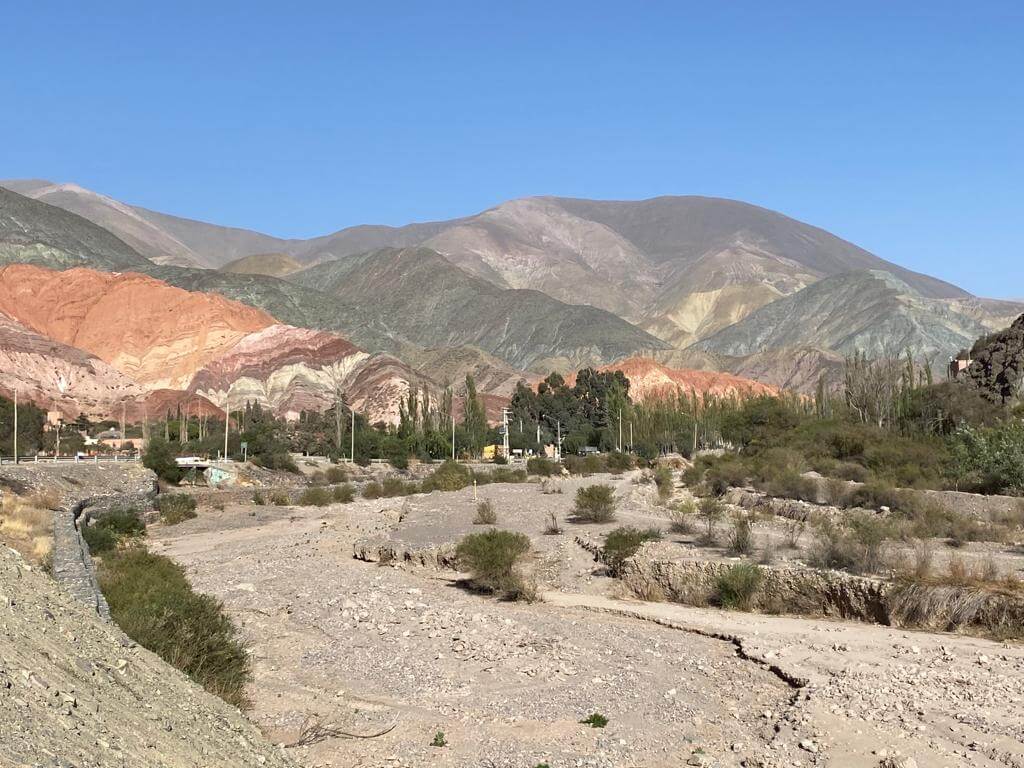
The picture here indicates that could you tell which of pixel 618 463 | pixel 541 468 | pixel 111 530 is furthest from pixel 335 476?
pixel 111 530

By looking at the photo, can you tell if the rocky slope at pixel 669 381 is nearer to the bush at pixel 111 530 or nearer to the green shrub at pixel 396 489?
the green shrub at pixel 396 489

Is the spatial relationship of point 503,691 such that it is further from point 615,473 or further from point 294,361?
point 294,361

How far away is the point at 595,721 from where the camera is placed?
12.2 meters

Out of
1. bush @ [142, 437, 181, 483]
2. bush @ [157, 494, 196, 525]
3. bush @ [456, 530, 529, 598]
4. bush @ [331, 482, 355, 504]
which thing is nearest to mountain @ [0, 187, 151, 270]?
bush @ [142, 437, 181, 483]

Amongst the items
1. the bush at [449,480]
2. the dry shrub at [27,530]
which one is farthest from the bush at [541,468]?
the dry shrub at [27,530]

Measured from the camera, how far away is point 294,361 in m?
122

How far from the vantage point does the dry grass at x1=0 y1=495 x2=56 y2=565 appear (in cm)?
1980

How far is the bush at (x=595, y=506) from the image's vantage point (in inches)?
1335

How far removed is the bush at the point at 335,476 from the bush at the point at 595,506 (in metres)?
33.3

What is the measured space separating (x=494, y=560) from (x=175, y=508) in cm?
2690

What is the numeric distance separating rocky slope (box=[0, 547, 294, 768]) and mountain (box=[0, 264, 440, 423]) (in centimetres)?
9982

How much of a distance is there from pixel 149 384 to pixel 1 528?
9762cm

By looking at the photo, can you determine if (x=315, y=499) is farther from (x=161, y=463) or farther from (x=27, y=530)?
(x=27, y=530)

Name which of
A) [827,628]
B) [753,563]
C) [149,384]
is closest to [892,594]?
[827,628]
